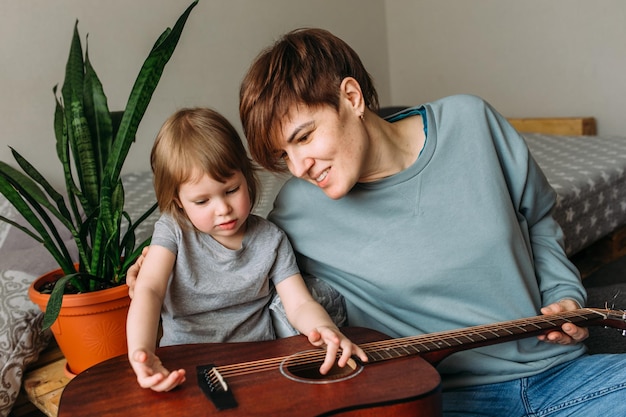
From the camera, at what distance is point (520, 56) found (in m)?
3.65

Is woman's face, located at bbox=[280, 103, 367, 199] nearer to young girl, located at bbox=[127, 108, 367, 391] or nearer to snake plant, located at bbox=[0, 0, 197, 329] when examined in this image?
young girl, located at bbox=[127, 108, 367, 391]

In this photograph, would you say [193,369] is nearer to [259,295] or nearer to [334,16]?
[259,295]

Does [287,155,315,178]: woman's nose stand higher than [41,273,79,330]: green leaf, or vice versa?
[287,155,315,178]: woman's nose

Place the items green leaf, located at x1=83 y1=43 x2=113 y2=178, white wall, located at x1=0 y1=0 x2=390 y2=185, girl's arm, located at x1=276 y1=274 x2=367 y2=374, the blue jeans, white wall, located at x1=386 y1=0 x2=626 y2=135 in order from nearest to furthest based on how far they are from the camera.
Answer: girl's arm, located at x1=276 y1=274 x2=367 y2=374 < the blue jeans < green leaf, located at x1=83 y1=43 x2=113 y2=178 < white wall, located at x1=0 y1=0 x2=390 y2=185 < white wall, located at x1=386 y1=0 x2=626 y2=135

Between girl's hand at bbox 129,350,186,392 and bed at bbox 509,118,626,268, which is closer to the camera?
girl's hand at bbox 129,350,186,392

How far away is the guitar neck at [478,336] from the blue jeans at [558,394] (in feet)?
0.26

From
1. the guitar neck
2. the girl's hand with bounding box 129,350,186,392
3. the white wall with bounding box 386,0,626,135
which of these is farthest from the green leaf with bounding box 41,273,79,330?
the white wall with bounding box 386,0,626,135

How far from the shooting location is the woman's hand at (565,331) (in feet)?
3.77

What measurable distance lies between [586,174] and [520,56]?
1447 millimetres

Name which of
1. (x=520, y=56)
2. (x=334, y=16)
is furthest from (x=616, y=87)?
(x=334, y=16)

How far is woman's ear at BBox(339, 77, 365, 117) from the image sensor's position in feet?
3.84

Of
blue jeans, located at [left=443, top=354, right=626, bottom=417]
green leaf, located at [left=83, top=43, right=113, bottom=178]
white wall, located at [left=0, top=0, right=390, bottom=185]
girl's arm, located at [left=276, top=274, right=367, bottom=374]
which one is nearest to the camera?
girl's arm, located at [left=276, top=274, right=367, bottom=374]

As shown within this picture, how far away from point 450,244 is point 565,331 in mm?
260

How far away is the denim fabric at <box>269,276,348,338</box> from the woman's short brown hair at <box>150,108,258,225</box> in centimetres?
25
